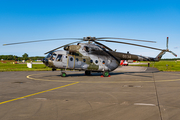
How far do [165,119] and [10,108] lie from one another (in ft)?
21.6

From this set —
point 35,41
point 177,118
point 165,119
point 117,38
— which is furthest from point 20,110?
point 117,38

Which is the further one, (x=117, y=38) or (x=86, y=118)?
(x=117, y=38)

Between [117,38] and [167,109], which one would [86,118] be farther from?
Answer: [117,38]

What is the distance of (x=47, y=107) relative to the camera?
7.21 meters

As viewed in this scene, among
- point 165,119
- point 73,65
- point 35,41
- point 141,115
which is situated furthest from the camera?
point 73,65

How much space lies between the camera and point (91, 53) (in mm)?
21188

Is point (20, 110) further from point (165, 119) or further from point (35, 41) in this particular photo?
point (35, 41)

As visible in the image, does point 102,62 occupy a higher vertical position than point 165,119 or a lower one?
higher

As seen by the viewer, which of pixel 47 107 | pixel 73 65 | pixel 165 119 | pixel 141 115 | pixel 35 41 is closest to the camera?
pixel 165 119

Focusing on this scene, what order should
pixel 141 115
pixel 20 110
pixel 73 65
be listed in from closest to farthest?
pixel 141 115, pixel 20 110, pixel 73 65

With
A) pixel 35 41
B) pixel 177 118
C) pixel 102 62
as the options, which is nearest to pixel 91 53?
pixel 102 62

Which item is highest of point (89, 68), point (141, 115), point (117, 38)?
point (117, 38)

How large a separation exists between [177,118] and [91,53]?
16.1m

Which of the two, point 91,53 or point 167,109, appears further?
point 91,53
